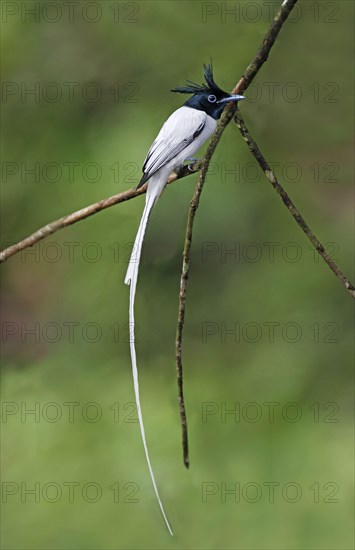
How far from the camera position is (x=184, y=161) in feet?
3.23

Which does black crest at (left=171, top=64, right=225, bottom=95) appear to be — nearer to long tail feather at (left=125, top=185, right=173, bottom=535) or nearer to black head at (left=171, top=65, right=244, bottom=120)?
black head at (left=171, top=65, right=244, bottom=120)

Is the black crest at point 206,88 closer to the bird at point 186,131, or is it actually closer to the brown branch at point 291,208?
the bird at point 186,131

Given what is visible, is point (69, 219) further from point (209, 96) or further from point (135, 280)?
point (209, 96)

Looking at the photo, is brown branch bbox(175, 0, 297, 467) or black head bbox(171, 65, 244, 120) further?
black head bbox(171, 65, 244, 120)

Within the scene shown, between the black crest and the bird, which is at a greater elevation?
the black crest

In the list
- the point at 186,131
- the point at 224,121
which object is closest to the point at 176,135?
the point at 186,131

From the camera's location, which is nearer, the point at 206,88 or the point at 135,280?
the point at 135,280

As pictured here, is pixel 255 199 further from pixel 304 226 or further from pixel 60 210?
pixel 304 226

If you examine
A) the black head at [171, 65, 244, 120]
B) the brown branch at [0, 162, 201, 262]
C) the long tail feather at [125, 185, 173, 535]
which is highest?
the black head at [171, 65, 244, 120]

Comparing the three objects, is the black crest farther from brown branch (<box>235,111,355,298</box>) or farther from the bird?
brown branch (<box>235,111,355,298</box>)

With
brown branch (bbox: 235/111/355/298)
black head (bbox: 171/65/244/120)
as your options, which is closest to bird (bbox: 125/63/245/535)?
black head (bbox: 171/65/244/120)

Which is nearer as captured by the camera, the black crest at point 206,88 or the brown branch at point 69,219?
the brown branch at point 69,219

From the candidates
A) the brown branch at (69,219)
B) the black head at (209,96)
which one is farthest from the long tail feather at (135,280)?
the black head at (209,96)

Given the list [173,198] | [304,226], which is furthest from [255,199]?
[304,226]
